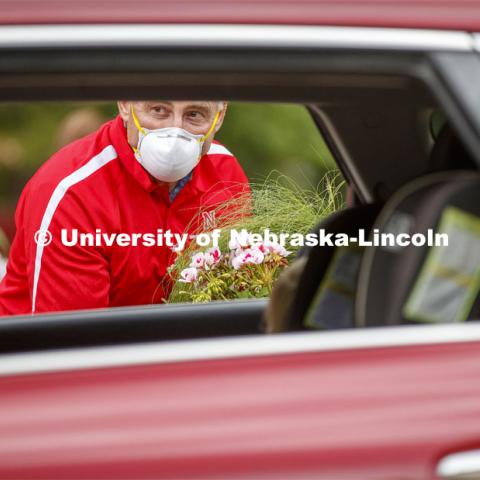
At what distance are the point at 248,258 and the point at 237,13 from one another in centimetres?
179

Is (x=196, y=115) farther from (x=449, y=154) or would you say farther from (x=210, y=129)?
(x=449, y=154)

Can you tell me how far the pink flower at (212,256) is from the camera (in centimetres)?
388

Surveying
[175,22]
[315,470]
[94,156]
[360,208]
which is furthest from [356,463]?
[94,156]

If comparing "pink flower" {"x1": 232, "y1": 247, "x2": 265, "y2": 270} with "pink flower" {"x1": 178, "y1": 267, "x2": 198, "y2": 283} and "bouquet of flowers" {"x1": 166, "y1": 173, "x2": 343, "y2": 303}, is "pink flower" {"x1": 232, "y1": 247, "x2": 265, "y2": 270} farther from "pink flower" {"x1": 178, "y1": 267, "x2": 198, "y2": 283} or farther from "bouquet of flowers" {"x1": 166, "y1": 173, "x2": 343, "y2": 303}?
"pink flower" {"x1": 178, "y1": 267, "x2": 198, "y2": 283}

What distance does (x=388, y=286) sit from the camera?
2.33 meters

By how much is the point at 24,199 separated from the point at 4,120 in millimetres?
15344

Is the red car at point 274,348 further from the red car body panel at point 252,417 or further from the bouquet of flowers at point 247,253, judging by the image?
the bouquet of flowers at point 247,253

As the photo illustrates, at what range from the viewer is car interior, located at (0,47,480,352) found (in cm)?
216

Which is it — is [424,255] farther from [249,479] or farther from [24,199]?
[24,199]

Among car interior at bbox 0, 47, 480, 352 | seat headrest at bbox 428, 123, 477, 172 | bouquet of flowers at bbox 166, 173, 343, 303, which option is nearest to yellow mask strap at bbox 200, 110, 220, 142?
bouquet of flowers at bbox 166, 173, 343, 303

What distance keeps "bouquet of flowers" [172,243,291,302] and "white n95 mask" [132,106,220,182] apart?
278 millimetres

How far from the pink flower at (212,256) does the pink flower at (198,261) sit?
0.5 inches

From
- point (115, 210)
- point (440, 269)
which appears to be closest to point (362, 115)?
point (440, 269)

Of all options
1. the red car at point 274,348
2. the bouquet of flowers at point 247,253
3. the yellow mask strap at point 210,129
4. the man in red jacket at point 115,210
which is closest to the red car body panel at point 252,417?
the red car at point 274,348
